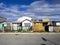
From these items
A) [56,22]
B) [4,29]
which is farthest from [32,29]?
[56,22]

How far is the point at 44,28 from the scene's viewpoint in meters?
46.8

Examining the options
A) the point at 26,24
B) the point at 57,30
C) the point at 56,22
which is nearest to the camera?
the point at 57,30

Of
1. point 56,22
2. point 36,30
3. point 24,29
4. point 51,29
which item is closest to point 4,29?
point 24,29

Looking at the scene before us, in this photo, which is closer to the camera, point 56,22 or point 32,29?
point 32,29

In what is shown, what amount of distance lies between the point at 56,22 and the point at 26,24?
1176 centimetres

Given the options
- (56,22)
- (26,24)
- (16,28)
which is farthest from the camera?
(56,22)

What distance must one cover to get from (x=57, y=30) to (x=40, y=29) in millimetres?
5145

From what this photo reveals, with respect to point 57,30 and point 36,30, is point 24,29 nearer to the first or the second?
point 36,30

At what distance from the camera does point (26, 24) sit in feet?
172

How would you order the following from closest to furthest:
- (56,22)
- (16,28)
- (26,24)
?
(16,28) < (26,24) < (56,22)

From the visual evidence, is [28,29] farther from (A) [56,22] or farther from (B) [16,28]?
(A) [56,22]

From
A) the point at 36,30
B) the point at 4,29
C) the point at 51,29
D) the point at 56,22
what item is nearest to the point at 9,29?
the point at 4,29

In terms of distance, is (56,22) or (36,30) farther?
(56,22)

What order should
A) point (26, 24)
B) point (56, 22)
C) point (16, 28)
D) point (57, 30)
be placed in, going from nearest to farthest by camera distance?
point (57, 30), point (16, 28), point (26, 24), point (56, 22)
